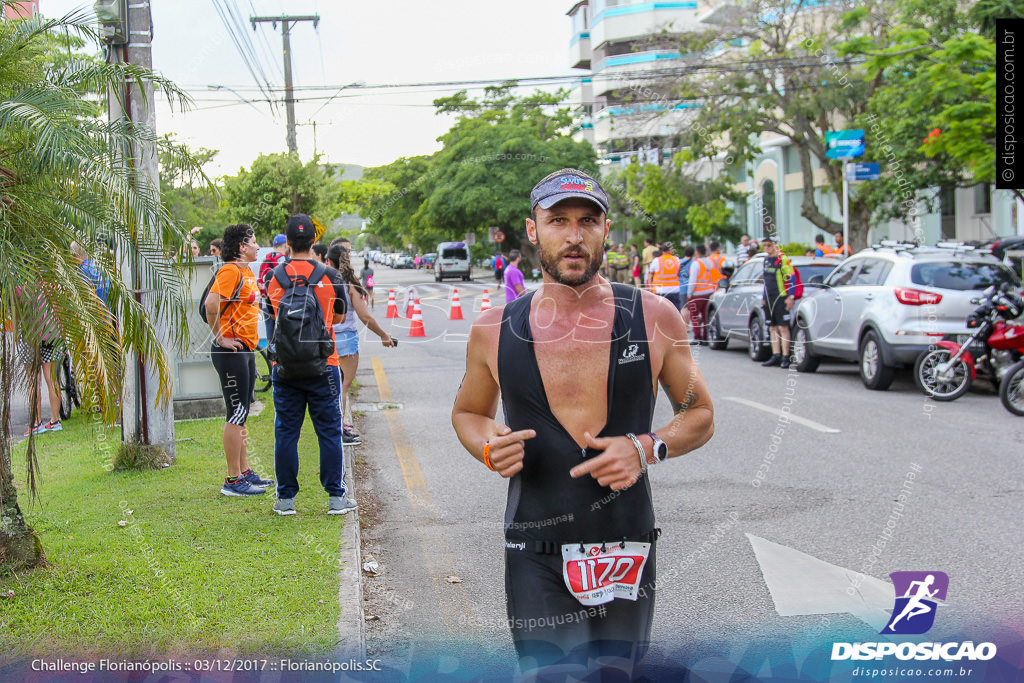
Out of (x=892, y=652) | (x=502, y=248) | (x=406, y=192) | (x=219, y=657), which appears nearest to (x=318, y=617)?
(x=219, y=657)

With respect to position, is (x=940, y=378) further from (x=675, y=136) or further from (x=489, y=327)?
(x=675, y=136)

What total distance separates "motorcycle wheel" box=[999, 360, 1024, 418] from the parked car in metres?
4.65

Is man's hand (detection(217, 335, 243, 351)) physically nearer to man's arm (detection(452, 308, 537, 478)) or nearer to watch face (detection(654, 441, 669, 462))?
man's arm (detection(452, 308, 537, 478))

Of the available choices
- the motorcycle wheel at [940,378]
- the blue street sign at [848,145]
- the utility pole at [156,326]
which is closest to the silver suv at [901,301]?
the motorcycle wheel at [940,378]

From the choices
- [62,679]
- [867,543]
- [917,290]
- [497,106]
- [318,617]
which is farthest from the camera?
[497,106]

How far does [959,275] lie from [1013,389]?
1960 millimetres

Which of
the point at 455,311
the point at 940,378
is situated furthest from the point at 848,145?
the point at 455,311

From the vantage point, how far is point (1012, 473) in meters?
7.41

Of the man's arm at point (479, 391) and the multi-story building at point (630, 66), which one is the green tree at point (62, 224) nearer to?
the man's arm at point (479, 391)

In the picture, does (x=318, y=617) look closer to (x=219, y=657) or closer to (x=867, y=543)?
(x=219, y=657)

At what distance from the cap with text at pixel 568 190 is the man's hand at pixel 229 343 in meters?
4.54

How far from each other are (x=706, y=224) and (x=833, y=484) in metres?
24.6

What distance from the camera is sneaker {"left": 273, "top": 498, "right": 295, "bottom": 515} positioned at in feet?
20.5

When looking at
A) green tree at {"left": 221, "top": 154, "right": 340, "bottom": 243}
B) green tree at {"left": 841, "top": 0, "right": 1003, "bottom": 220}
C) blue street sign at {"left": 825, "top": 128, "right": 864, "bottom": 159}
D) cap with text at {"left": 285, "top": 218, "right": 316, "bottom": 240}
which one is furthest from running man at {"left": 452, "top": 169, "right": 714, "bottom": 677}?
blue street sign at {"left": 825, "top": 128, "right": 864, "bottom": 159}
